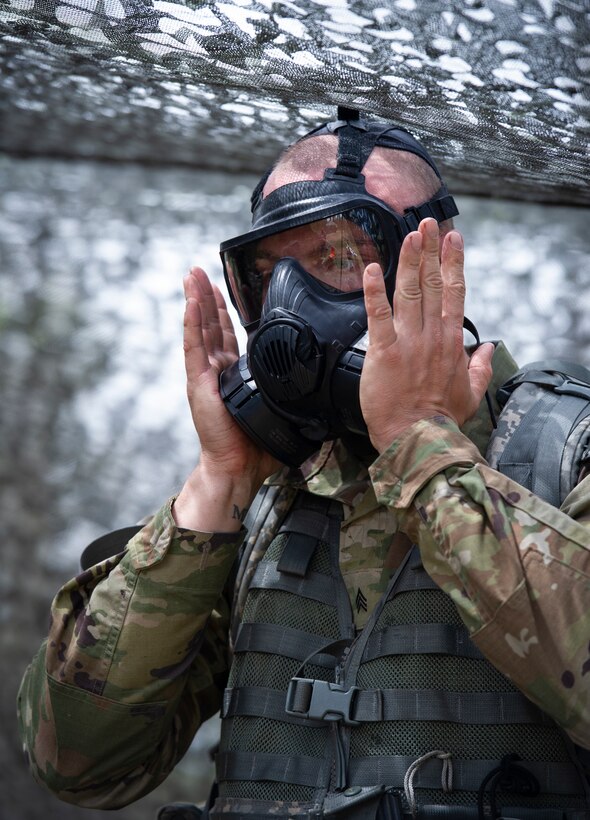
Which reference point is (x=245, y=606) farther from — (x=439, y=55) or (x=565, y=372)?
(x=439, y=55)

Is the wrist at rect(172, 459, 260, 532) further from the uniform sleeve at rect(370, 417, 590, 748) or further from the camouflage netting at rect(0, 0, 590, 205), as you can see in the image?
the camouflage netting at rect(0, 0, 590, 205)

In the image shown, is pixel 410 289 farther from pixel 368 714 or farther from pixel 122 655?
pixel 122 655

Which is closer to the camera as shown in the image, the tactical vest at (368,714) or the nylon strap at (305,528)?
the tactical vest at (368,714)

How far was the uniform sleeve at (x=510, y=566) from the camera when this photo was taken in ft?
4.33

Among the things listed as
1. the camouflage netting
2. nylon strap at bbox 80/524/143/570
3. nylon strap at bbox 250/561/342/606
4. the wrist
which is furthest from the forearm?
the camouflage netting

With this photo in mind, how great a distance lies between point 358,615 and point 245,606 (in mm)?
242

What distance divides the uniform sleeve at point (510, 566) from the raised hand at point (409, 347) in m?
0.07

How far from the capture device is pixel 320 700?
1644 millimetres

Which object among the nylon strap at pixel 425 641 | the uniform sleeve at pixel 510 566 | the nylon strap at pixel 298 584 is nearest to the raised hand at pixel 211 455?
the nylon strap at pixel 298 584

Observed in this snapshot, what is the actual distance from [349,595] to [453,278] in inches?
23.1

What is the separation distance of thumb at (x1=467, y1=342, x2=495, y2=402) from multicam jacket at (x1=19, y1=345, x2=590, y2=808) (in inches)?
3.0

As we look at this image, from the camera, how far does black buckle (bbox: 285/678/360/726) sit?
5.35ft

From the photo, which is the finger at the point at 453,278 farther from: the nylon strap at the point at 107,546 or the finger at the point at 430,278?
the nylon strap at the point at 107,546

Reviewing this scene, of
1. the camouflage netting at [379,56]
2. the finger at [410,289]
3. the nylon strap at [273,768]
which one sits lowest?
the nylon strap at [273,768]
